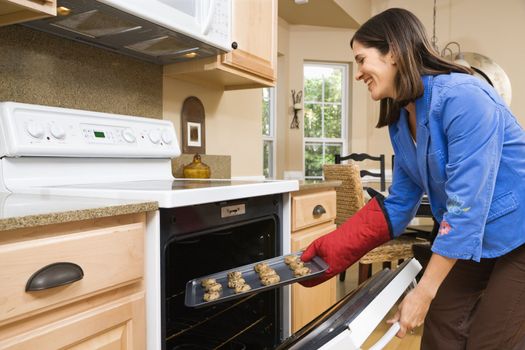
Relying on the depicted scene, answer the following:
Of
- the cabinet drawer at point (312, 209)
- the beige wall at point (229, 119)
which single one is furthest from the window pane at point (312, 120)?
the cabinet drawer at point (312, 209)

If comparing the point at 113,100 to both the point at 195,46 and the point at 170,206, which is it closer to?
the point at 195,46

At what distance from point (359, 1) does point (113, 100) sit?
425 centimetres

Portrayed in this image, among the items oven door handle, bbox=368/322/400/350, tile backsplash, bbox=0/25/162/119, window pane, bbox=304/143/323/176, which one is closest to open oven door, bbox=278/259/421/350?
oven door handle, bbox=368/322/400/350

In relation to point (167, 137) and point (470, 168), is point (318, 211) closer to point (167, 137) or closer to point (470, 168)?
point (167, 137)

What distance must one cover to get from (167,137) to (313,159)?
3.81 m

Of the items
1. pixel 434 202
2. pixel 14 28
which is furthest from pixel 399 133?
pixel 14 28

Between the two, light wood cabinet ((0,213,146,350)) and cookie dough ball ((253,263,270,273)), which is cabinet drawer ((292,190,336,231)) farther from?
light wood cabinet ((0,213,146,350))

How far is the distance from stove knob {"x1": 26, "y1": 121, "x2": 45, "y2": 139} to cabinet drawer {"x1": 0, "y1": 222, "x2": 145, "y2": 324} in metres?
0.59

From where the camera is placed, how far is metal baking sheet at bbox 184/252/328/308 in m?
1.03

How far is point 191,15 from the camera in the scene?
5.59 feet

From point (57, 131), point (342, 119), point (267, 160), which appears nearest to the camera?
point (57, 131)

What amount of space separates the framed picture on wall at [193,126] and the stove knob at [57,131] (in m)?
0.77

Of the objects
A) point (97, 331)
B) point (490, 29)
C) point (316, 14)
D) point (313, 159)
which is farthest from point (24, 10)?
point (490, 29)

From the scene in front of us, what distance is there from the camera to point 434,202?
4.45 ft
